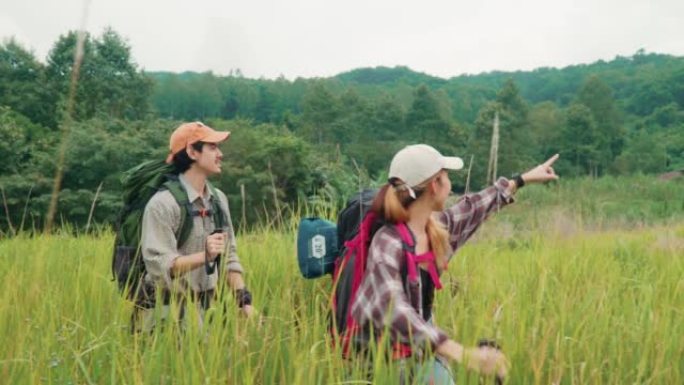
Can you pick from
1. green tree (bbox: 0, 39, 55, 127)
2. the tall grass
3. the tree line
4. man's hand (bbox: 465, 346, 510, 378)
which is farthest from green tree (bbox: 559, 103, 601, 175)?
man's hand (bbox: 465, 346, 510, 378)

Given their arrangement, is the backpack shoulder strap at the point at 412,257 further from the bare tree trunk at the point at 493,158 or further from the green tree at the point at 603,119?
the green tree at the point at 603,119

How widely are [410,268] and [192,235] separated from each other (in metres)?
1.17

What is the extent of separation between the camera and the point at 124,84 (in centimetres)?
4828

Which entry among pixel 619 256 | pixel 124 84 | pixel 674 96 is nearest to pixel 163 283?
pixel 619 256

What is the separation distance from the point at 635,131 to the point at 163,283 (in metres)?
80.5

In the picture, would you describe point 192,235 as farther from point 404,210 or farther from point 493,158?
point 493,158

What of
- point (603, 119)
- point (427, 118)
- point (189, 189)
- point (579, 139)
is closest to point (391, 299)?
point (189, 189)

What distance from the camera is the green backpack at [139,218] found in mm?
3109

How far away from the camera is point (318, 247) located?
2.85 metres

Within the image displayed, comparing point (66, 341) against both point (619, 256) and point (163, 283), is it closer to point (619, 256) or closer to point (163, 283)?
point (163, 283)

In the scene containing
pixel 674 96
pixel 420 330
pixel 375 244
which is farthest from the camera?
pixel 674 96

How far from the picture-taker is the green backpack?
10.2 feet

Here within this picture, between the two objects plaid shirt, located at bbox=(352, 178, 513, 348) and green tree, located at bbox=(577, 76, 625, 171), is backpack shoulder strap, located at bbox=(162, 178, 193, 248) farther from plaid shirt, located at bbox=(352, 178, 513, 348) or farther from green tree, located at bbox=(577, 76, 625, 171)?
green tree, located at bbox=(577, 76, 625, 171)

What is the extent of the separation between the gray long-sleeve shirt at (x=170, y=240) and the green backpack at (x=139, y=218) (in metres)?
0.03
